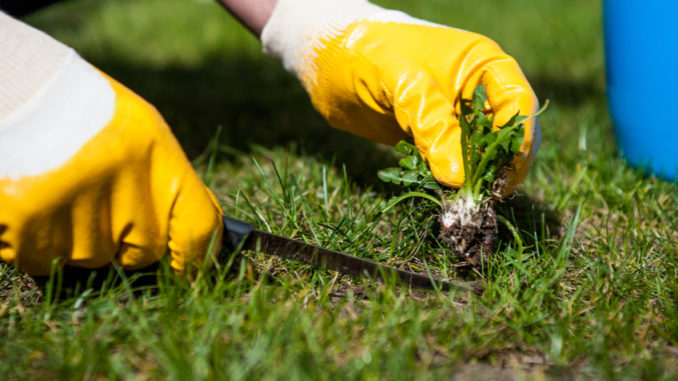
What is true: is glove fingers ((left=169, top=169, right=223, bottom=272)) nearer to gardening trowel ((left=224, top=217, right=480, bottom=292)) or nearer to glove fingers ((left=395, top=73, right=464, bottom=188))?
gardening trowel ((left=224, top=217, right=480, bottom=292))

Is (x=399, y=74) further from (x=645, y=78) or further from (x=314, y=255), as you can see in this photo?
(x=645, y=78)

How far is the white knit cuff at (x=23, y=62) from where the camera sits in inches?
48.3

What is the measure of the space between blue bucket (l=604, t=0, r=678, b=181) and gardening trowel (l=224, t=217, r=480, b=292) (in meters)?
1.10

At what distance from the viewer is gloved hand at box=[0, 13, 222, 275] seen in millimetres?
1164

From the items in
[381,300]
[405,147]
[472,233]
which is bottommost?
[381,300]

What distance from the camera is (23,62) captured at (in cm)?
126

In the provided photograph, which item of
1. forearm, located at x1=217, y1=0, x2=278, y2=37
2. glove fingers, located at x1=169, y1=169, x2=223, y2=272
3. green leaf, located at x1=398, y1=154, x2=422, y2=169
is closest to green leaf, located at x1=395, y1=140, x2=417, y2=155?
green leaf, located at x1=398, y1=154, x2=422, y2=169

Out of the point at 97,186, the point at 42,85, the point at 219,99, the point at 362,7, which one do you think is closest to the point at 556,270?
the point at 362,7

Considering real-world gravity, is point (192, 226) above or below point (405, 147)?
below

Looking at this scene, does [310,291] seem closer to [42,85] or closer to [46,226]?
[46,226]

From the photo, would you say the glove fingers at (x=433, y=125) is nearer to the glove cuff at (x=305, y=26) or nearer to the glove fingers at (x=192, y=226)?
the glove cuff at (x=305, y=26)

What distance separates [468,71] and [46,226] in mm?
1098

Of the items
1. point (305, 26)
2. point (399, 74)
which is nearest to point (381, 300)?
point (399, 74)

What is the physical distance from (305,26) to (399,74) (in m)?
0.41
